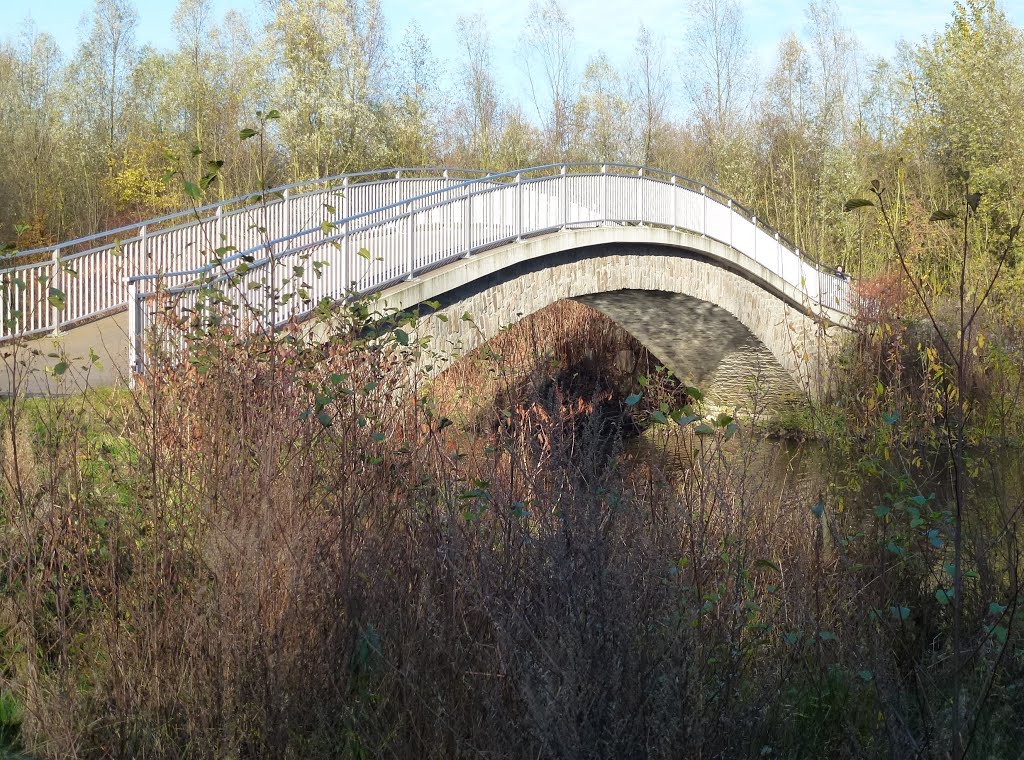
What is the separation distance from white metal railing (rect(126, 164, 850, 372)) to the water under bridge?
0.03 meters

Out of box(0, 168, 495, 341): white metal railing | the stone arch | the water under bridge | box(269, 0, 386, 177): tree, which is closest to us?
the water under bridge

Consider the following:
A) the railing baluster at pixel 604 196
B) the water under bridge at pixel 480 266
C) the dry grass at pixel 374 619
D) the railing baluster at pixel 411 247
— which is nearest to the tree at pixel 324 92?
the water under bridge at pixel 480 266

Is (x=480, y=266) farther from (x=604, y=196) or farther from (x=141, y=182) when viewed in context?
(x=141, y=182)

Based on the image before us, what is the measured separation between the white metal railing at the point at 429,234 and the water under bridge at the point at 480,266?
0.03 m

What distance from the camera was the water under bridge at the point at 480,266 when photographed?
9267 mm

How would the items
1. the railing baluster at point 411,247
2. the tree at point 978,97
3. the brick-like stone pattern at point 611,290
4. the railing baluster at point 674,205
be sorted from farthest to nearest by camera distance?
1. the tree at point 978,97
2. the railing baluster at point 674,205
3. the brick-like stone pattern at point 611,290
4. the railing baluster at point 411,247

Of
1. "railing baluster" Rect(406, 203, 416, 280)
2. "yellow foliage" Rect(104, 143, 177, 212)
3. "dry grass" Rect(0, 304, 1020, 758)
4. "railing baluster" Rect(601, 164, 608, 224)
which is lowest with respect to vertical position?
"dry grass" Rect(0, 304, 1020, 758)

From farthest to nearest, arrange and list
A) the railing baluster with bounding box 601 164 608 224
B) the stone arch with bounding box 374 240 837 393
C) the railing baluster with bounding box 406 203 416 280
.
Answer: the railing baluster with bounding box 601 164 608 224
the stone arch with bounding box 374 240 837 393
the railing baluster with bounding box 406 203 416 280

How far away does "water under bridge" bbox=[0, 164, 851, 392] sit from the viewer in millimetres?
9267

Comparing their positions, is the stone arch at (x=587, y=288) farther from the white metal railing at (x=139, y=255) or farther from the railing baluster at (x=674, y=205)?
the white metal railing at (x=139, y=255)

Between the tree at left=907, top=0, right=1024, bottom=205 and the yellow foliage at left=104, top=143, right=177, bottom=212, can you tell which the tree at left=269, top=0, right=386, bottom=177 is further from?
the tree at left=907, top=0, right=1024, bottom=205

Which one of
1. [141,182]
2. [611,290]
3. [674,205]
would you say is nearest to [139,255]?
[611,290]

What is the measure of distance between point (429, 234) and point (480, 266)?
80 centimetres

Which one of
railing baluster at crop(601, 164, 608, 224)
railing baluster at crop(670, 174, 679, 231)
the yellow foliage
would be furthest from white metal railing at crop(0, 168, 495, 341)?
the yellow foliage
